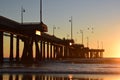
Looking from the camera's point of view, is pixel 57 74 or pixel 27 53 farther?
pixel 27 53

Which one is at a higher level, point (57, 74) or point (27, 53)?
point (27, 53)

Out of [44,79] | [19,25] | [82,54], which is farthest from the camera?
[82,54]

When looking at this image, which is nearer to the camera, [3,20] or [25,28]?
[3,20]

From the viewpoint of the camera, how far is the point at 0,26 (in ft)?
195

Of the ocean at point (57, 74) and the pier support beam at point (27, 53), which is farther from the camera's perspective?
the pier support beam at point (27, 53)

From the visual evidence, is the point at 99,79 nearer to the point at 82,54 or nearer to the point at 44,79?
the point at 44,79

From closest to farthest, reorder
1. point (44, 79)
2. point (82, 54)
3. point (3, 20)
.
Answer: point (44, 79)
point (3, 20)
point (82, 54)

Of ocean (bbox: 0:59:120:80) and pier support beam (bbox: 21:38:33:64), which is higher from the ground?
pier support beam (bbox: 21:38:33:64)

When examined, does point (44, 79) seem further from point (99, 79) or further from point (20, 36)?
point (20, 36)

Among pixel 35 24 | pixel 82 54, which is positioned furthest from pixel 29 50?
pixel 82 54

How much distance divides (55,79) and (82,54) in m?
164

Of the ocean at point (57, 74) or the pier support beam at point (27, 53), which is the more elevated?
the pier support beam at point (27, 53)

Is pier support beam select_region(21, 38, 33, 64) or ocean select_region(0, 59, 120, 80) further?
pier support beam select_region(21, 38, 33, 64)

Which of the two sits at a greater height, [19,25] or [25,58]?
[19,25]
